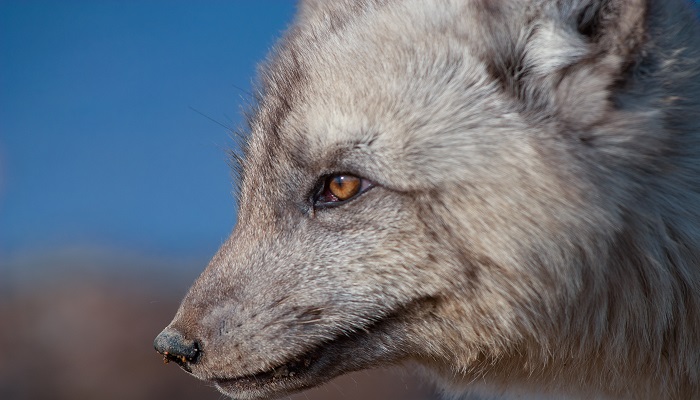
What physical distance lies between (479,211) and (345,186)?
426mm

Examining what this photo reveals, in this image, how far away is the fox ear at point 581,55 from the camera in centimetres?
228

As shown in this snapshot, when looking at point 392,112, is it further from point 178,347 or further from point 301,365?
point 178,347

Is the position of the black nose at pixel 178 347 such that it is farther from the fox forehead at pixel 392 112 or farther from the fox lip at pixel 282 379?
the fox forehead at pixel 392 112

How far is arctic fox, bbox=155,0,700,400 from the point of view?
2.32 m

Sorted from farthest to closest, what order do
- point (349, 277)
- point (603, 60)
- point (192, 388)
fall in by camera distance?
point (192, 388)
point (349, 277)
point (603, 60)

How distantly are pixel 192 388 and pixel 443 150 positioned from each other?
4485mm

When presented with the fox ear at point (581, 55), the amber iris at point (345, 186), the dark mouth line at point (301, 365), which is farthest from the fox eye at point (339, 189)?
the fox ear at point (581, 55)

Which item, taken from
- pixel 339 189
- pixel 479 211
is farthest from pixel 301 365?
pixel 479 211

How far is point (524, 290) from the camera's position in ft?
7.84

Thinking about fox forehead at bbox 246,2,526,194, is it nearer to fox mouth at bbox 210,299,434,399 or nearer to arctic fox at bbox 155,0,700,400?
arctic fox at bbox 155,0,700,400

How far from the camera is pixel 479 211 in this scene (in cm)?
235

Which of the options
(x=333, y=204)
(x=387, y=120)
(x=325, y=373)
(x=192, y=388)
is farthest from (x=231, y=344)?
(x=192, y=388)

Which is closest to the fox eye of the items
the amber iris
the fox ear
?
the amber iris

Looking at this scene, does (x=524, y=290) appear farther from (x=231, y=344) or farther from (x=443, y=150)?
(x=231, y=344)
